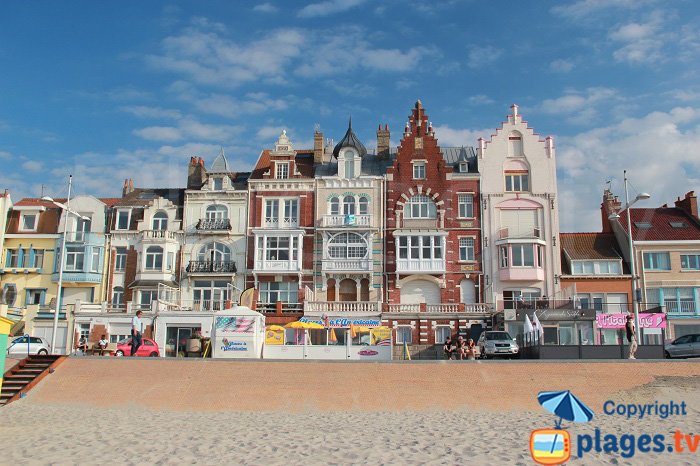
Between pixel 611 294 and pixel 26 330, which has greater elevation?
pixel 611 294

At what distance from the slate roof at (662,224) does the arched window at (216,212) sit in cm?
2677

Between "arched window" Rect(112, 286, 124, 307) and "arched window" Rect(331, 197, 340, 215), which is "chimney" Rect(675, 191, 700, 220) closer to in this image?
"arched window" Rect(331, 197, 340, 215)

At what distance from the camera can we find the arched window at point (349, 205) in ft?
145

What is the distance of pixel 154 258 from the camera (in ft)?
144

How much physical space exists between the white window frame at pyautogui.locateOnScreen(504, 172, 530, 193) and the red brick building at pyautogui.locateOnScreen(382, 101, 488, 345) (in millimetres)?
2124

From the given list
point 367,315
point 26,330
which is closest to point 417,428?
point 367,315

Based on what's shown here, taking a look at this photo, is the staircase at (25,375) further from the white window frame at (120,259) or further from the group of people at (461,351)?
the white window frame at (120,259)

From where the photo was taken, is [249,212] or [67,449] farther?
[249,212]

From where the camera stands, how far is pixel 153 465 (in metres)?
13.8

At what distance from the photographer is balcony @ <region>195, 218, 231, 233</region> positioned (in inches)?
1735

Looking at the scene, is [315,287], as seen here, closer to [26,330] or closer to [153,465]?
[26,330]

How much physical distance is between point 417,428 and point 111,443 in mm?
7912

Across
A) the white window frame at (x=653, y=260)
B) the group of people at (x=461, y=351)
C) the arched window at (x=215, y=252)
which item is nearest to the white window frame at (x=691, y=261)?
the white window frame at (x=653, y=260)

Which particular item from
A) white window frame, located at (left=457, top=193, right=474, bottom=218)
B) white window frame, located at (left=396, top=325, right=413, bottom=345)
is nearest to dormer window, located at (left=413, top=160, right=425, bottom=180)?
white window frame, located at (left=457, top=193, right=474, bottom=218)
